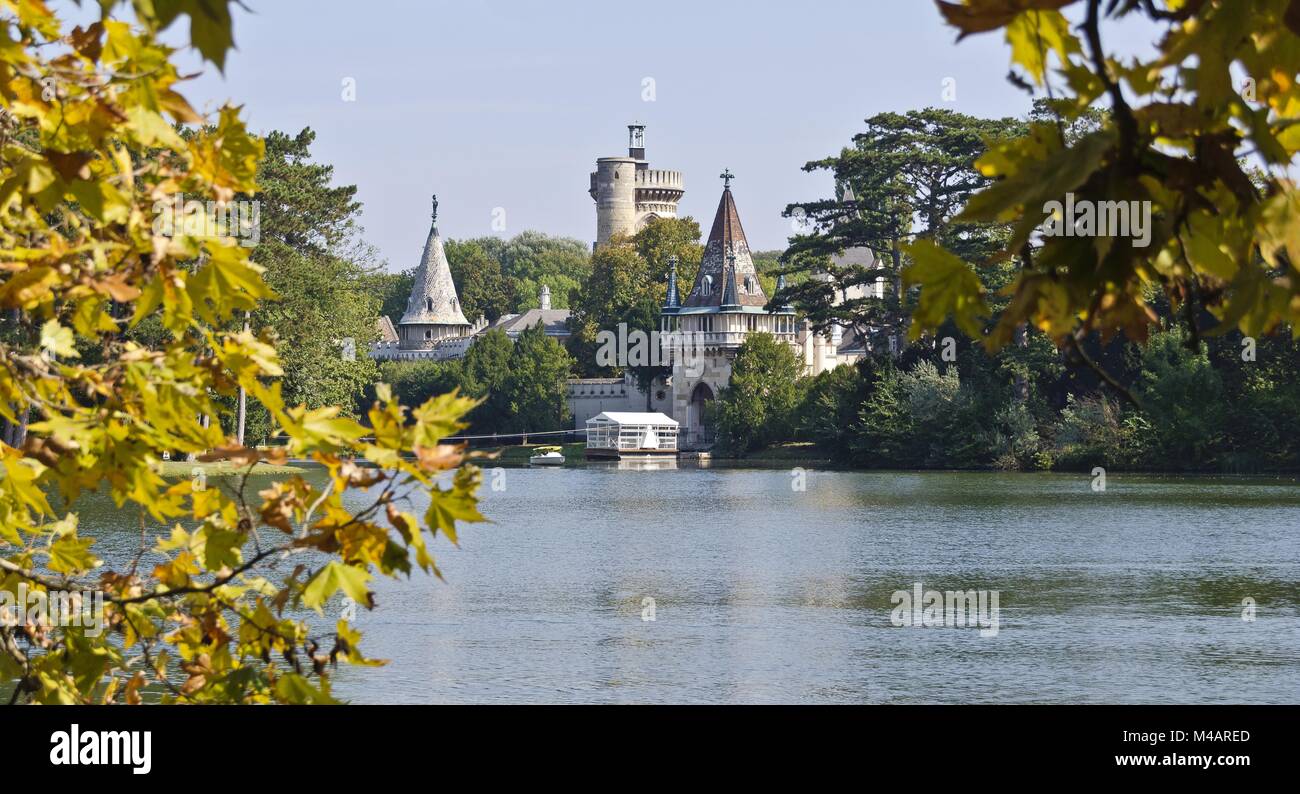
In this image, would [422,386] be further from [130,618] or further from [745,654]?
[130,618]

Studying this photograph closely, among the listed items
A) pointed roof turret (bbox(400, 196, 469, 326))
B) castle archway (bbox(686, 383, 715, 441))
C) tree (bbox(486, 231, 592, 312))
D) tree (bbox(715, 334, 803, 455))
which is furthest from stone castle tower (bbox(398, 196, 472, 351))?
tree (bbox(715, 334, 803, 455))

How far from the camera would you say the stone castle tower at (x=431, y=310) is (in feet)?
303

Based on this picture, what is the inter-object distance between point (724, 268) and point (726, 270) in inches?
6.8

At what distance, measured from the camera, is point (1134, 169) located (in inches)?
64.1

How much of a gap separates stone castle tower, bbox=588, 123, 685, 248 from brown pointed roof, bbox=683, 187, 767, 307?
35357 mm

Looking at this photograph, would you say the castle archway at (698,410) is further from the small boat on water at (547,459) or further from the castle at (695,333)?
the small boat on water at (547,459)

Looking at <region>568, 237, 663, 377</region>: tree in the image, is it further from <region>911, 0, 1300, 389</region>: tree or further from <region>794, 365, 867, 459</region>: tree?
<region>911, 0, 1300, 389</region>: tree

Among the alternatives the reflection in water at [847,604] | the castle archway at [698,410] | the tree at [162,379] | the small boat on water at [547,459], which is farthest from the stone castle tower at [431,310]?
the tree at [162,379]

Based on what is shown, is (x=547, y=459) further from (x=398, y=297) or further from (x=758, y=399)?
(x=398, y=297)

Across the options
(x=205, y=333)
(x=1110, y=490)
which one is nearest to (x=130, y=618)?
(x=205, y=333)

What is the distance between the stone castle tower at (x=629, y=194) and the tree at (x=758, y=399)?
4540 centimetres

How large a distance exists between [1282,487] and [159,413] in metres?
38.0

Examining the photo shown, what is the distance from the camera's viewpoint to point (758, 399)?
197 feet

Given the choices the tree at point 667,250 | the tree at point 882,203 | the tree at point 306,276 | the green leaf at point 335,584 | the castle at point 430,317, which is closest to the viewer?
the green leaf at point 335,584
